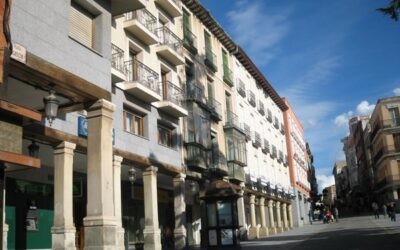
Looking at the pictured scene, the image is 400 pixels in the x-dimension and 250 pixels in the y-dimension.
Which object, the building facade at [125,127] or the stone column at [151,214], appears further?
the stone column at [151,214]

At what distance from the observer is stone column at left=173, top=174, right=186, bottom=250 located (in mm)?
23047

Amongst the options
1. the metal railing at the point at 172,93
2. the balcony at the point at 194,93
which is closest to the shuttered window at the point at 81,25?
the metal railing at the point at 172,93

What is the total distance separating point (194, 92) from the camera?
2683cm

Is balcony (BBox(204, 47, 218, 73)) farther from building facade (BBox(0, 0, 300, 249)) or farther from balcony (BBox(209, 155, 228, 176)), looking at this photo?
balcony (BBox(209, 155, 228, 176))

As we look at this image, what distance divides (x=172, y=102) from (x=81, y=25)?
10600mm

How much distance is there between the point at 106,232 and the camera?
1186cm

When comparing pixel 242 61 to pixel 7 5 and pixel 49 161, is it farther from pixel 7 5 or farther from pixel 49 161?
pixel 7 5

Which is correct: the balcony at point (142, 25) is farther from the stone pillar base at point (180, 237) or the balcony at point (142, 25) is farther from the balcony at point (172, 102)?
the stone pillar base at point (180, 237)

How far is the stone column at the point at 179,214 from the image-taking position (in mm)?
23047

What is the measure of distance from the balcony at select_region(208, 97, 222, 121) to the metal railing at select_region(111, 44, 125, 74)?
957 centimetres

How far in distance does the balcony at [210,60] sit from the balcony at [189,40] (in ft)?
5.40

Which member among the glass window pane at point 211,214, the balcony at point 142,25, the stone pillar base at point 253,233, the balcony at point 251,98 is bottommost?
the stone pillar base at point 253,233

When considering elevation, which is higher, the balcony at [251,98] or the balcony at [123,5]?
the balcony at [251,98]

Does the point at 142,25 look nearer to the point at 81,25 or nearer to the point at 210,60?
the point at 81,25
